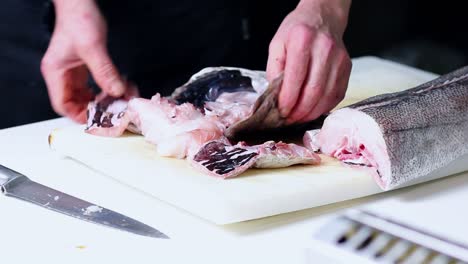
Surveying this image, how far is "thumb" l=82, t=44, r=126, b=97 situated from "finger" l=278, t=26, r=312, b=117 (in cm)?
31

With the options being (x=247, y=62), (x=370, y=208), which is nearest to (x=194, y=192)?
(x=370, y=208)

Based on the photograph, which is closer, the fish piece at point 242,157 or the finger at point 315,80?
the fish piece at point 242,157

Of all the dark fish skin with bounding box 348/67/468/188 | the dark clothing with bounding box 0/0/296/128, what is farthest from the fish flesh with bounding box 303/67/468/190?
the dark clothing with bounding box 0/0/296/128

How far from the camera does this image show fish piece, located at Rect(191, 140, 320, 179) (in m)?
1.17

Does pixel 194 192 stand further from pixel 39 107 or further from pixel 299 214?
pixel 39 107

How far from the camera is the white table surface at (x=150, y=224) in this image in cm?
105

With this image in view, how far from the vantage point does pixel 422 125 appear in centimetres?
120

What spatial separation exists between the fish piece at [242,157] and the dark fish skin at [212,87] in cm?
21

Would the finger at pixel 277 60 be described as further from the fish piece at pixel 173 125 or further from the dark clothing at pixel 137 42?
the dark clothing at pixel 137 42

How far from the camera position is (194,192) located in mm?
1116

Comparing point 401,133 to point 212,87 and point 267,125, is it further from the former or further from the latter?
point 212,87

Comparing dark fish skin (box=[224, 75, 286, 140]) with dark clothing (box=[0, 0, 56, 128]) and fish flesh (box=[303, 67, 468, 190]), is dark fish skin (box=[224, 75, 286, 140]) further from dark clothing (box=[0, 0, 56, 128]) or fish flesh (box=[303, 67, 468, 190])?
dark clothing (box=[0, 0, 56, 128])

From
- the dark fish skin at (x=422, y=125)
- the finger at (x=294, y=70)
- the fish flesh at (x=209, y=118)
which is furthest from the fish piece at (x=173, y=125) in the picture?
the dark fish skin at (x=422, y=125)

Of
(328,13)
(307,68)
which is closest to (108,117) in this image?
(307,68)
